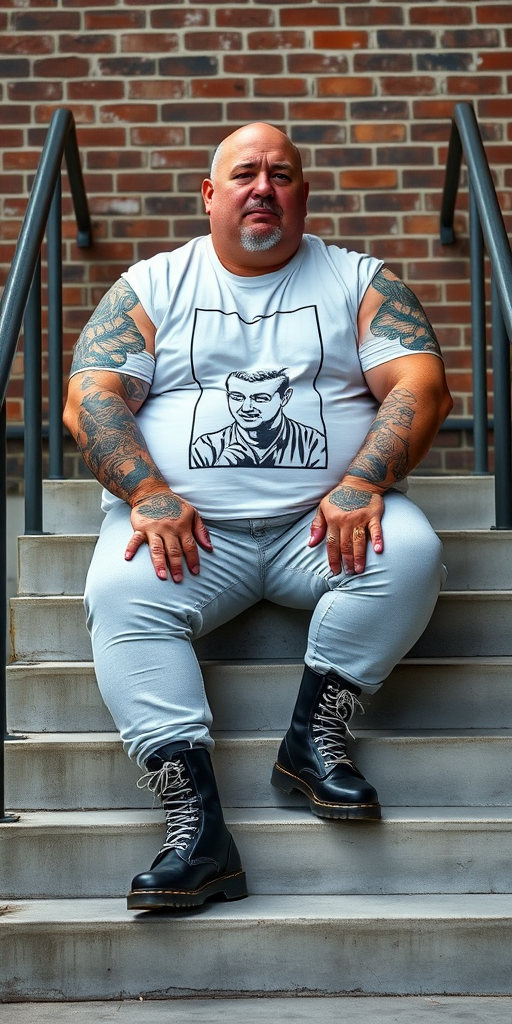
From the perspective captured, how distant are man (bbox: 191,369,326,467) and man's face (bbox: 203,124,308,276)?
314mm

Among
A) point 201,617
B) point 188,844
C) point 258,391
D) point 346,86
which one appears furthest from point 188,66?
point 188,844

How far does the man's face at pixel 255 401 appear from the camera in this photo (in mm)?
2334

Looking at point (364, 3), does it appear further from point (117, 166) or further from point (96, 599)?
point (96, 599)

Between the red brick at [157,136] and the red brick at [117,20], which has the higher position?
the red brick at [117,20]

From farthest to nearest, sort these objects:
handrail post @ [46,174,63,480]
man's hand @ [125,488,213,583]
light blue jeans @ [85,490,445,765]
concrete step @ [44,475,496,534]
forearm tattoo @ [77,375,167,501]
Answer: handrail post @ [46,174,63,480], concrete step @ [44,475,496,534], forearm tattoo @ [77,375,167,501], man's hand @ [125,488,213,583], light blue jeans @ [85,490,445,765]

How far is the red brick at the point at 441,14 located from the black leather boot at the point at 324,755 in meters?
2.54

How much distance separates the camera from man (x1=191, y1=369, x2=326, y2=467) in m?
2.31

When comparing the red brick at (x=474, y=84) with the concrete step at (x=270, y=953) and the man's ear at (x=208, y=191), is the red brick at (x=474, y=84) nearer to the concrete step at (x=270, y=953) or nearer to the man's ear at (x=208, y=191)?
the man's ear at (x=208, y=191)

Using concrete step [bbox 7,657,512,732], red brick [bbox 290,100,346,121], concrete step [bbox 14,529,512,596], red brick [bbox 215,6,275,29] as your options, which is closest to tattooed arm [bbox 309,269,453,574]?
concrete step [bbox 7,657,512,732]

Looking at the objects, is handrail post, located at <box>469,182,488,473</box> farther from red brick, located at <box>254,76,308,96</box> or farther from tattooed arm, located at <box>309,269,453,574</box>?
red brick, located at <box>254,76,308,96</box>

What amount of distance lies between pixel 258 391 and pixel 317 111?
1.80 m

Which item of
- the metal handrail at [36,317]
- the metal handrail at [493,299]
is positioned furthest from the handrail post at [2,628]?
the metal handrail at [493,299]

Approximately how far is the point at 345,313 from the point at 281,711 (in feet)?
2.74

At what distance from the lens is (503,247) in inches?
101
